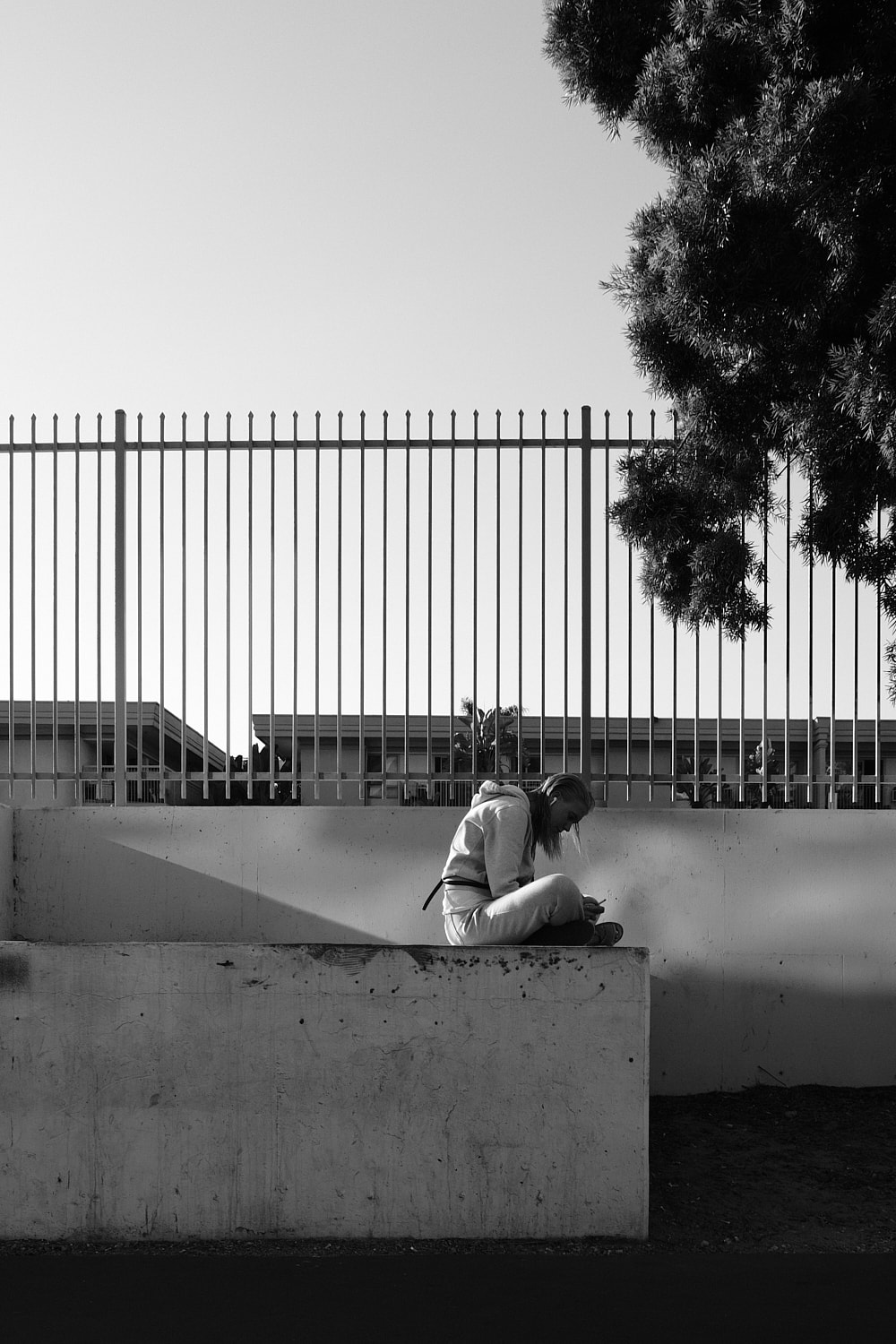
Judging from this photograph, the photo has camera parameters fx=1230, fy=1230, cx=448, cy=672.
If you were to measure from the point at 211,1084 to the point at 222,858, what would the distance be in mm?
2178

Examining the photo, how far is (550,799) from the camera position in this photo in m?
5.14

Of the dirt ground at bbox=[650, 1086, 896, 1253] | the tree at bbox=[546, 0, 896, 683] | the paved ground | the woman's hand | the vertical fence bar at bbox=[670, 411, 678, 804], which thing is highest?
the tree at bbox=[546, 0, 896, 683]

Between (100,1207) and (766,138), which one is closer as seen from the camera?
(100,1207)

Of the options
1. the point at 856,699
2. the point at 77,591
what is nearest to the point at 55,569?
the point at 77,591

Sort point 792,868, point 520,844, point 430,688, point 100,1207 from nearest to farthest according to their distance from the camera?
point 100,1207
point 520,844
point 792,868
point 430,688

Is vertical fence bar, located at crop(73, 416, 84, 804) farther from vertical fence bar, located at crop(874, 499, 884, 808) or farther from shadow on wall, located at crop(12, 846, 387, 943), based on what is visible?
vertical fence bar, located at crop(874, 499, 884, 808)

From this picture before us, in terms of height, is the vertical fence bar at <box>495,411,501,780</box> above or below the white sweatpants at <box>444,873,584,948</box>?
above

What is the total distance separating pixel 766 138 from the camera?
632 centimetres

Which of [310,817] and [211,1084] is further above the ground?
[310,817]

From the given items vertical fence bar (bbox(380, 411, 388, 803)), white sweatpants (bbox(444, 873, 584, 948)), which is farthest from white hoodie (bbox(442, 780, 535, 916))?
vertical fence bar (bbox(380, 411, 388, 803))

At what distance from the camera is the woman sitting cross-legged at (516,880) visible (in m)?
4.63

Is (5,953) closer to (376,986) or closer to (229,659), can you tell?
(376,986)

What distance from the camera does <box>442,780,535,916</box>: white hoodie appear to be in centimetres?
488

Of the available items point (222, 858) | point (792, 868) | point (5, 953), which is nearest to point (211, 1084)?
point (5, 953)
